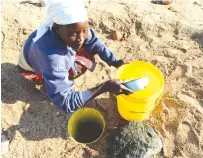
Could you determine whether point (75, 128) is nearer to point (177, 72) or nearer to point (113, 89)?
point (113, 89)

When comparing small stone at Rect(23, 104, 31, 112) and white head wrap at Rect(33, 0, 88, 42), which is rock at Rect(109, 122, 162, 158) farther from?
white head wrap at Rect(33, 0, 88, 42)

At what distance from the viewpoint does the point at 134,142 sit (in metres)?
2.29

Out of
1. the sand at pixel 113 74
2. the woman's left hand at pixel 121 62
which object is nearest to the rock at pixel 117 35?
the sand at pixel 113 74

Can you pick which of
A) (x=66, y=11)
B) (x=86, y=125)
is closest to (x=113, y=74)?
(x=86, y=125)

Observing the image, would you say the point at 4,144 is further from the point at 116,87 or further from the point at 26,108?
the point at 116,87

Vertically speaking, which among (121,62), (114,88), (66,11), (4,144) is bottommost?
(4,144)

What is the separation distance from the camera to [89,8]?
3.25 meters

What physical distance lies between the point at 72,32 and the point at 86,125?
834 millimetres

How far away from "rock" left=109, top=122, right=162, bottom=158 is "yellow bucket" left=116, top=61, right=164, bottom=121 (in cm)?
10

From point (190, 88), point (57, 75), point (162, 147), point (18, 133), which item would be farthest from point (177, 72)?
point (18, 133)

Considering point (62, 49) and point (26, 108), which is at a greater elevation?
point (62, 49)

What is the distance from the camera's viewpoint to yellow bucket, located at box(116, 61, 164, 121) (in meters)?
2.17

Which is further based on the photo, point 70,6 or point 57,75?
point 57,75

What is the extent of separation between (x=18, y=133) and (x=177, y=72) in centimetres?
135
